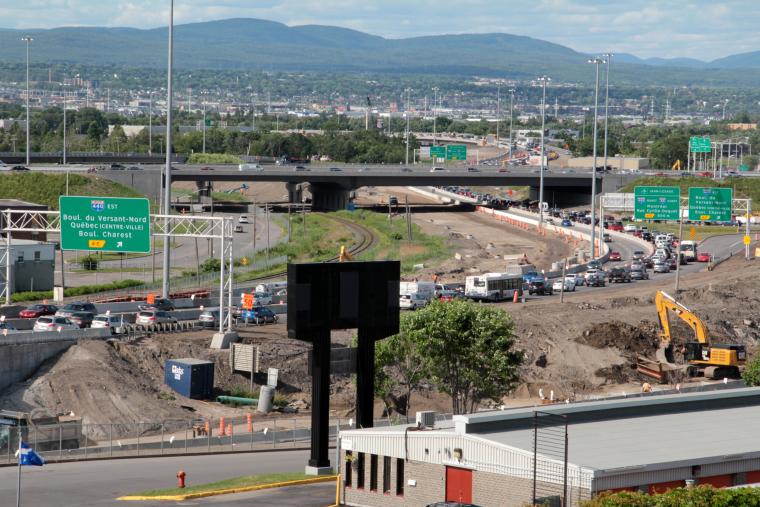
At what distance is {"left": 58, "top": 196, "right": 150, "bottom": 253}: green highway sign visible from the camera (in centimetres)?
6850

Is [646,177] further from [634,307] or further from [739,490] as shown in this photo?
[739,490]

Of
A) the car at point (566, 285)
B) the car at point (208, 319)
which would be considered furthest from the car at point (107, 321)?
the car at point (566, 285)

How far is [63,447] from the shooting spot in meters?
48.8

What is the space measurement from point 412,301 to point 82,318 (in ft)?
70.3

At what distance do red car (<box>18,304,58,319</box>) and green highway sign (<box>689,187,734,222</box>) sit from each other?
5223 centimetres

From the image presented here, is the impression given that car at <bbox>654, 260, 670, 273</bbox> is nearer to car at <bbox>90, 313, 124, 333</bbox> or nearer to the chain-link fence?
car at <bbox>90, 313, 124, 333</bbox>

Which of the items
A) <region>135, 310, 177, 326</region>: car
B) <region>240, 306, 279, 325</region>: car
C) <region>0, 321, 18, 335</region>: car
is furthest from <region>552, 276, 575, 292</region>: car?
<region>0, 321, 18, 335</region>: car

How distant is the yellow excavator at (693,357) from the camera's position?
65438 mm

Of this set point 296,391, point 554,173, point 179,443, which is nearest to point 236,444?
point 179,443

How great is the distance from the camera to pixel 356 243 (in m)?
130

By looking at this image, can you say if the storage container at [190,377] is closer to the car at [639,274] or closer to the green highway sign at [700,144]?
the car at [639,274]

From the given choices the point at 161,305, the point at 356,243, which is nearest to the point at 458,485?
the point at 161,305

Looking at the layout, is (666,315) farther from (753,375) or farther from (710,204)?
(710,204)

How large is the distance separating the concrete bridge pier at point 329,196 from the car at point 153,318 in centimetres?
9757
